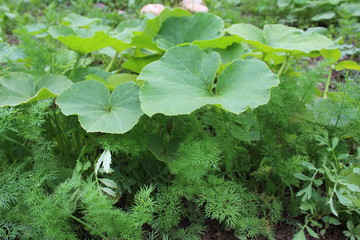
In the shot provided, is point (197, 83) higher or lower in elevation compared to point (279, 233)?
higher

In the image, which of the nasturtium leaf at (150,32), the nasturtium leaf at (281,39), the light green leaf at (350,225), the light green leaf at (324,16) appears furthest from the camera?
the light green leaf at (324,16)

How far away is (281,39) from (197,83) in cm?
52

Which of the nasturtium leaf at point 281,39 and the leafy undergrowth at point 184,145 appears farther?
the nasturtium leaf at point 281,39

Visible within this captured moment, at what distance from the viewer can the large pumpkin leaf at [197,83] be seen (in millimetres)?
1092

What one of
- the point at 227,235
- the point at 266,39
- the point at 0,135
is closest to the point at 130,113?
the point at 0,135

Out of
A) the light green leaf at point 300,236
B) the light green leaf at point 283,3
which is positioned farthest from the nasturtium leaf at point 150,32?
the light green leaf at point 283,3

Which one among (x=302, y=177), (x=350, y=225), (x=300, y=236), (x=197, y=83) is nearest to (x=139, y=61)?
(x=197, y=83)

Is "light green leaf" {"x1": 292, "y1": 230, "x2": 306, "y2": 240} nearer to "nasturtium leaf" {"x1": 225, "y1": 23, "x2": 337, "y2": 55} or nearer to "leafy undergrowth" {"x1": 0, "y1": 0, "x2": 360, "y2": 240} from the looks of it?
"leafy undergrowth" {"x1": 0, "y1": 0, "x2": 360, "y2": 240}

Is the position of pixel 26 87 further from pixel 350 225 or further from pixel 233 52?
pixel 350 225

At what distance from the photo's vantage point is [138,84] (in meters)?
1.30

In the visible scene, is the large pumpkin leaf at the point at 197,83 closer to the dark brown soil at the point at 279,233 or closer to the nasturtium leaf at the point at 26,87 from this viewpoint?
the nasturtium leaf at the point at 26,87

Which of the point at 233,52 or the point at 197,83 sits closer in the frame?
the point at 197,83

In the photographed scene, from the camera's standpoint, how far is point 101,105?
127 cm

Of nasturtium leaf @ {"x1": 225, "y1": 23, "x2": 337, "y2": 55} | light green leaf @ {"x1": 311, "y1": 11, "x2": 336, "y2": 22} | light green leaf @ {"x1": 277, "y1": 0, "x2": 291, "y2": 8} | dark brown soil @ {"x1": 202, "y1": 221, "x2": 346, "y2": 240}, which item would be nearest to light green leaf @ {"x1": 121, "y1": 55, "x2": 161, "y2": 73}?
nasturtium leaf @ {"x1": 225, "y1": 23, "x2": 337, "y2": 55}
